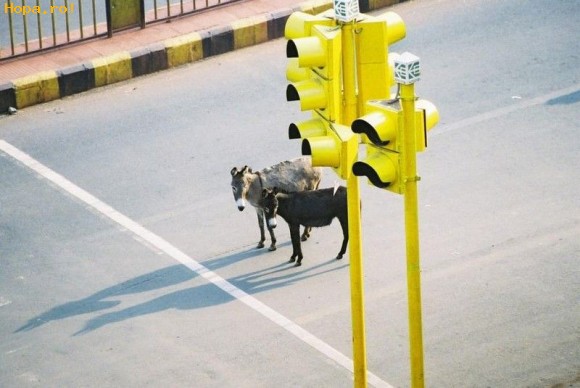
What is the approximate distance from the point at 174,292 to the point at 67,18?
5824mm

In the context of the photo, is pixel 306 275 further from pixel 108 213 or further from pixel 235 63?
pixel 235 63

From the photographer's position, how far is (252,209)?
13508 mm

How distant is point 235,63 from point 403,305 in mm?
6012

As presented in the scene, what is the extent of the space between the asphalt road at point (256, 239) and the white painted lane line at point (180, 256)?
0.02 meters

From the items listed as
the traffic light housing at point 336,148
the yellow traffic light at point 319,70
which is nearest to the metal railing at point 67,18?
the yellow traffic light at point 319,70

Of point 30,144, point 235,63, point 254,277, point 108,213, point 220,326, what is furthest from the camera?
point 235,63

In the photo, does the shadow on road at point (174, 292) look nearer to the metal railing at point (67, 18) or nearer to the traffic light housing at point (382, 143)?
the traffic light housing at point (382, 143)

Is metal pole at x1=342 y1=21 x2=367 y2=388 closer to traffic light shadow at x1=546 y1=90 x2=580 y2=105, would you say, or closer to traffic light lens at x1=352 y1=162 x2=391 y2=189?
traffic light lens at x1=352 y1=162 x2=391 y2=189

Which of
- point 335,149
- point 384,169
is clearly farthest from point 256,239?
Answer: point 384,169

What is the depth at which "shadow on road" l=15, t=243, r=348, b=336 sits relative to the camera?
38.3 ft

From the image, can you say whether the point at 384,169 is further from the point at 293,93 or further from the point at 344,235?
the point at 344,235

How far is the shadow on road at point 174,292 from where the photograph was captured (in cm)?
1168

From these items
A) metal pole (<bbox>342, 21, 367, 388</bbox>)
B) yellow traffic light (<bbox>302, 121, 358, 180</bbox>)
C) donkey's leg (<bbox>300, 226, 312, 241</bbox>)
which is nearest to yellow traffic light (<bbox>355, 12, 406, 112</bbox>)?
metal pole (<bbox>342, 21, 367, 388</bbox>)

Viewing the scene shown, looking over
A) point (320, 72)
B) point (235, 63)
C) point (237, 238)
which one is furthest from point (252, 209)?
point (320, 72)
